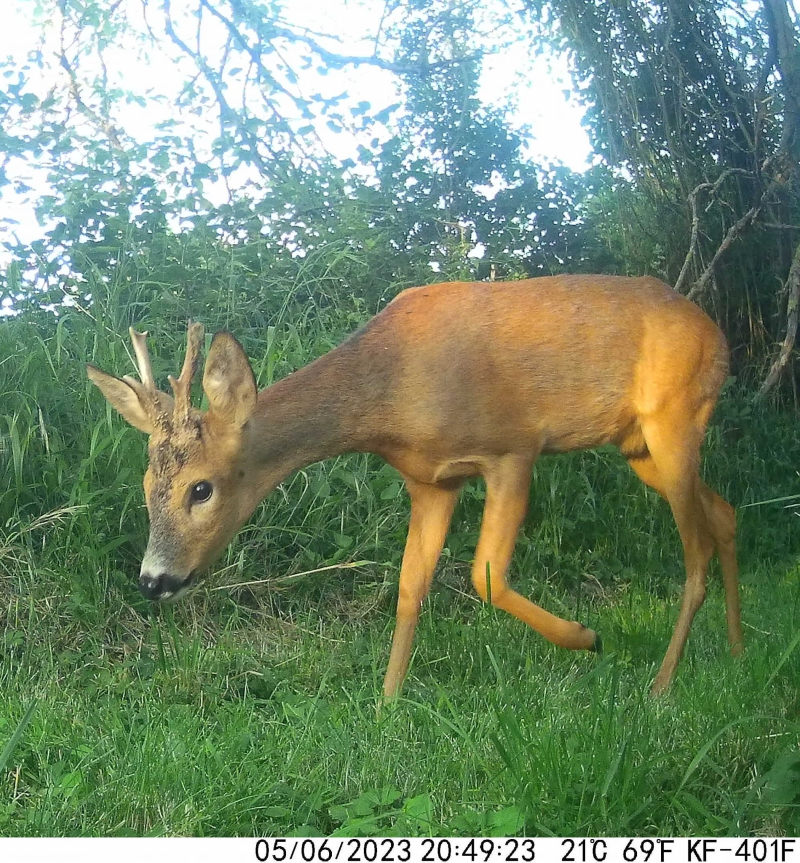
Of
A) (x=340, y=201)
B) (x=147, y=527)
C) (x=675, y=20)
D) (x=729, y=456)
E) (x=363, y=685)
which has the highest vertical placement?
(x=675, y=20)

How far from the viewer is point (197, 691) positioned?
2549 mm

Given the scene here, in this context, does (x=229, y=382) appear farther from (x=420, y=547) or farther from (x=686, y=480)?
(x=686, y=480)

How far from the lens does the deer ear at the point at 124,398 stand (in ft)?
8.56

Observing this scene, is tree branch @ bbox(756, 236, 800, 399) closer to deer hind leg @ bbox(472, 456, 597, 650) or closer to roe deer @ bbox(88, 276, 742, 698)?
roe deer @ bbox(88, 276, 742, 698)

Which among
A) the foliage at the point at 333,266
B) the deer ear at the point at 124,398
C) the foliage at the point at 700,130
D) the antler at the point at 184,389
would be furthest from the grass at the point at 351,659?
the foliage at the point at 700,130

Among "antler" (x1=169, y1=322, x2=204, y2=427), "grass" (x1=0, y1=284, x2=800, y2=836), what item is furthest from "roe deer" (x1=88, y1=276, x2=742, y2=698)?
"grass" (x1=0, y1=284, x2=800, y2=836)

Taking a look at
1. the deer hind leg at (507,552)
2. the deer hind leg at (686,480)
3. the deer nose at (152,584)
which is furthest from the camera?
the deer hind leg at (686,480)

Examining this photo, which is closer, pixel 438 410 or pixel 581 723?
pixel 581 723

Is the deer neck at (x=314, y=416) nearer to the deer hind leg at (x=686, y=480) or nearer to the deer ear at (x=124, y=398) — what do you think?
the deer ear at (x=124, y=398)

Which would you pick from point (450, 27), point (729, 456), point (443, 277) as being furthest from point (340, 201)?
point (729, 456)

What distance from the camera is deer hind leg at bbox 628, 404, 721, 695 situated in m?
2.95

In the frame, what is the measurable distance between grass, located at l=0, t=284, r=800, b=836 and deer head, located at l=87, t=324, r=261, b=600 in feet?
0.89

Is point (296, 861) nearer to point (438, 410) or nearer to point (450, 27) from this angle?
point (438, 410)

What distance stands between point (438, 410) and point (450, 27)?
118cm
